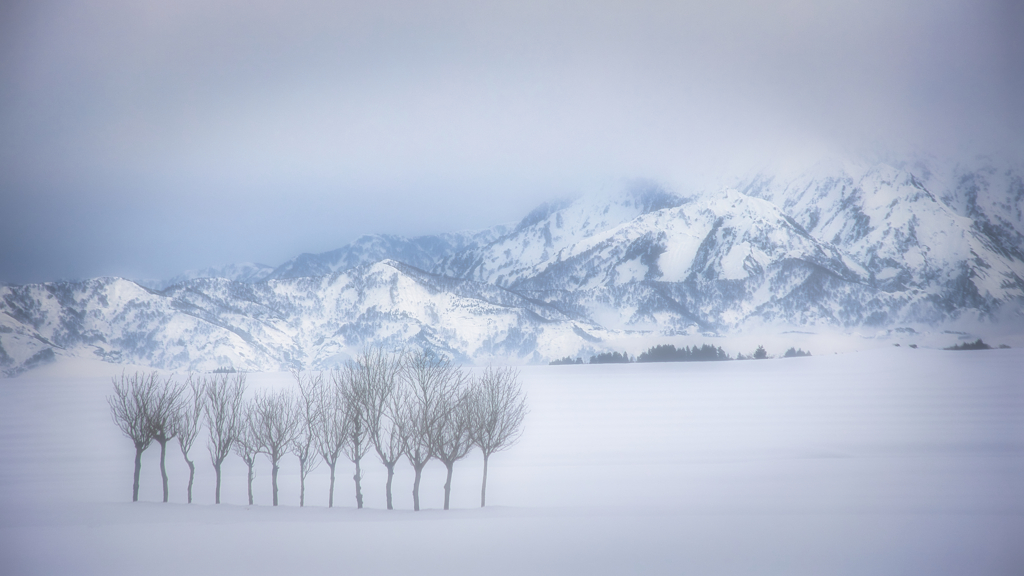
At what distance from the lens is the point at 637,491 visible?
131 ft

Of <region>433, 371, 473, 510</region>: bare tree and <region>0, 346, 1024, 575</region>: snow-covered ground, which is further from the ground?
<region>433, 371, 473, 510</region>: bare tree

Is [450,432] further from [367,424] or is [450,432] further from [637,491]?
[637,491]

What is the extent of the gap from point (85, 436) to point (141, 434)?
40.1m

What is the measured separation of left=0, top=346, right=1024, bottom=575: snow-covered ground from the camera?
70.7ft

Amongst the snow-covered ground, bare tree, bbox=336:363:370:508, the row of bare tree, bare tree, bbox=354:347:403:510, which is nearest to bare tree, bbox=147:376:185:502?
the row of bare tree

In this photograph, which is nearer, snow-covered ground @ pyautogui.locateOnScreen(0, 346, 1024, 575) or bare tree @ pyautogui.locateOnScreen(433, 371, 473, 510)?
snow-covered ground @ pyautogui.locateOnScreen(0, 346, 1024, 575)

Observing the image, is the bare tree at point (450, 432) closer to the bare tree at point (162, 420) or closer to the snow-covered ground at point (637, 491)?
the snow-covered ground at point (637, 491)

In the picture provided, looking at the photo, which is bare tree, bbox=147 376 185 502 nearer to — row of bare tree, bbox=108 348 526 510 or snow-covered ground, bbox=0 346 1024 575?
row of bare tree, bbox=108 348 526 510

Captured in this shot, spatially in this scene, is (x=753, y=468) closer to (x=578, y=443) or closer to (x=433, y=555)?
(x=578, y=443)

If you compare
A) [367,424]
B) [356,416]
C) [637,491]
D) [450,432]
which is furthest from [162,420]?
[637,491]

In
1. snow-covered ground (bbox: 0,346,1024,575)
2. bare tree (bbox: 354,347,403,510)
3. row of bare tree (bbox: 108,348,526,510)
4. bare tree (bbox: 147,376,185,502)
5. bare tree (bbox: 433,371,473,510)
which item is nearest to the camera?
snow-covered ground (bbox: 0,346,1024,575)

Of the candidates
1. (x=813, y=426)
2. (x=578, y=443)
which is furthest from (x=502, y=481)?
(x=813, y=426)

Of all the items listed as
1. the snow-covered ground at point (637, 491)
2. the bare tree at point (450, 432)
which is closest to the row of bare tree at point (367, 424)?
the bare tree at point (450, 432)

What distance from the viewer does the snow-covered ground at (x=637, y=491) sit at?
21547 millimetres
